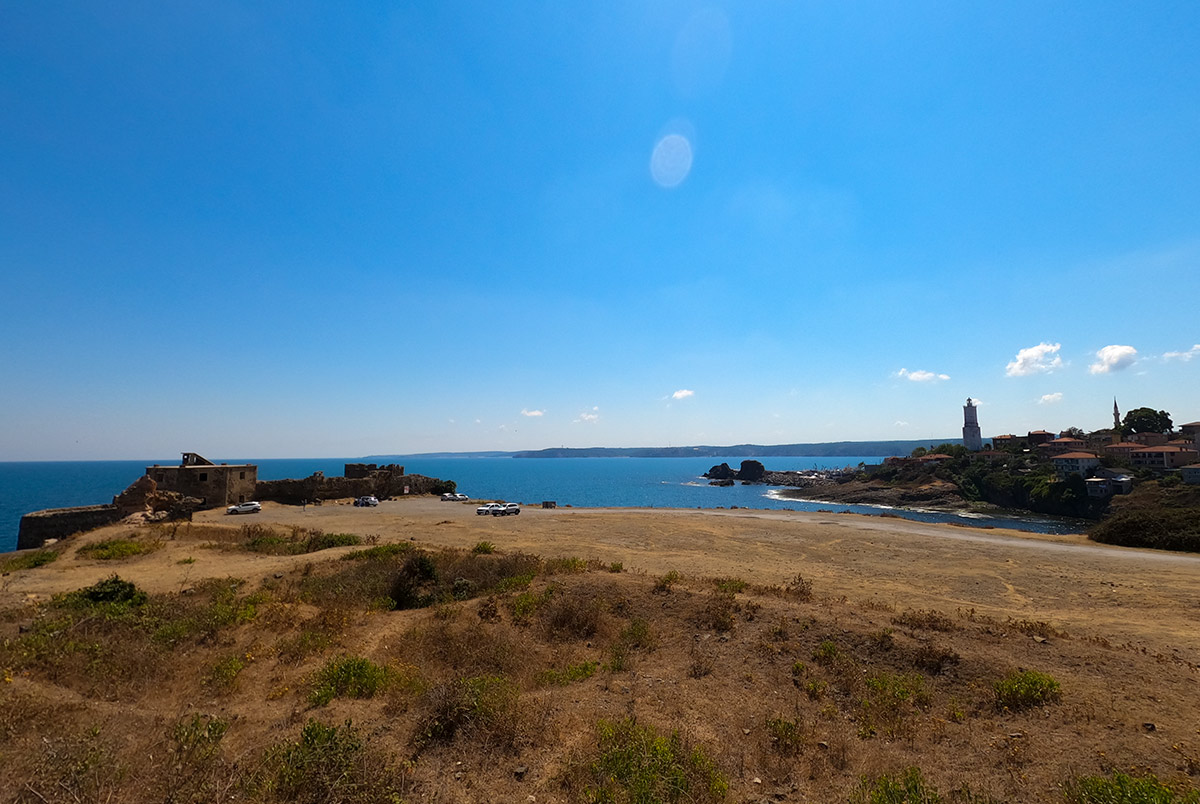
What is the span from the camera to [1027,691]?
827 cm

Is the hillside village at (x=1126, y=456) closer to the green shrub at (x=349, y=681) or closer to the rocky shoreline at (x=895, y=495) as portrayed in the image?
the rocky shoreline at (x=895, y=495)

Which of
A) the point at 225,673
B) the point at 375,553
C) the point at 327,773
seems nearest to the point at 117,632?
the point at 225,673

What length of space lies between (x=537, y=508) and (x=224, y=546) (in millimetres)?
24804

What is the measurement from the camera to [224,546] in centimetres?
2383

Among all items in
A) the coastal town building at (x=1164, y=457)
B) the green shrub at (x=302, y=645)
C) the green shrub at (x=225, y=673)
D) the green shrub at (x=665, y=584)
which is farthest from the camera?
the coastal town building at (x=1164, y=457)

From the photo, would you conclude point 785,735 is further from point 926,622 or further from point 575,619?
point 926,622

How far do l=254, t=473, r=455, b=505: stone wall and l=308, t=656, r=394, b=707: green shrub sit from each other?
41589 millimetres

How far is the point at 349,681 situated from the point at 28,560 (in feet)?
69.8

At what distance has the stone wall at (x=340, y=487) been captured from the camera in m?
46.5

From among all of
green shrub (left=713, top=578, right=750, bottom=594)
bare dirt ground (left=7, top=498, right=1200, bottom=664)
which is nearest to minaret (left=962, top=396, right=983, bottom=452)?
bare dirt ground (left=7, top=498, right=1200, bottom=664)

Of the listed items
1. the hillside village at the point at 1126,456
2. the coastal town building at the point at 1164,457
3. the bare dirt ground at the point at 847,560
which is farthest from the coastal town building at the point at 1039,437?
the bare dirt ground at the point at 847,560

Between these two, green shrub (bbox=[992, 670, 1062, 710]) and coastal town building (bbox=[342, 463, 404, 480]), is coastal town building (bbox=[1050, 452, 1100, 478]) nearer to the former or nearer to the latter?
green shrub (bbox=[992, 670, 1062, 710])

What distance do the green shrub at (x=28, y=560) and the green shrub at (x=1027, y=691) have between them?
30.9 m

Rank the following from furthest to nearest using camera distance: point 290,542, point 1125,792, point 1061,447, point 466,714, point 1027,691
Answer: point 1061,447
point 290,542
point 1027,691
point 466,714
point 1125,792
